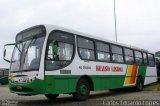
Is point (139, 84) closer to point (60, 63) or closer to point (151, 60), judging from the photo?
point (151, 60)

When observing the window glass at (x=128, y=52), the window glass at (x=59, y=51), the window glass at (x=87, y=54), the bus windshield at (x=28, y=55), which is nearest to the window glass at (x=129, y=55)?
the window glass at (x=128, y=52)

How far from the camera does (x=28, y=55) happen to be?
12547 millimetres

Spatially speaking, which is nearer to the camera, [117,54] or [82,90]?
[82,90]

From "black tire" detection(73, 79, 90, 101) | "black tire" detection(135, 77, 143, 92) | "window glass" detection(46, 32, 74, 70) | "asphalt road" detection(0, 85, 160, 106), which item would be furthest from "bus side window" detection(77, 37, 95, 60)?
"black tire" detection(135, 77, 143, 92)

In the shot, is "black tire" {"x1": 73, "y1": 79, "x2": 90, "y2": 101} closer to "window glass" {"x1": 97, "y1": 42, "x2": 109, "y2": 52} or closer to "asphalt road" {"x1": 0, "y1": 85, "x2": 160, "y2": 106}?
"asphalt road" {"x1": 0, "y1": 85, "x2": 160, "y2": 106}

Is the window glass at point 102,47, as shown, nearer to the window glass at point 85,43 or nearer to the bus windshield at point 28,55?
the window glass at point 85,43

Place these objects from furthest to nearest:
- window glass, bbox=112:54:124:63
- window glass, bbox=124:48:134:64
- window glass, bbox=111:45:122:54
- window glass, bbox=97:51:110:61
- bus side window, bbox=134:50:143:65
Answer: bus side window, bbox=134:50:143:65 < window glass, bbox=124:48:134:64 < window glass, bbox=111:45:122:54 < window glass, bbox=112:54:124:63 < window glass, bbox=97:51:110:61

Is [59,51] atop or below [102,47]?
below

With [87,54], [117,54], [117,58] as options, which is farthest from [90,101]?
[117,54]

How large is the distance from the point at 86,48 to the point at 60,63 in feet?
7.55

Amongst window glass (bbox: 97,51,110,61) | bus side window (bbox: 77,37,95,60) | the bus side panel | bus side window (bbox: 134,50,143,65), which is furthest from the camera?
bus side window (bbox: 134,50,143,65)

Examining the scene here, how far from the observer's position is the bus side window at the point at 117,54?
17.3 m

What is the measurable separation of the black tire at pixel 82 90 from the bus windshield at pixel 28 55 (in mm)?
2440

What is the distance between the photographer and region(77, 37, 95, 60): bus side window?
14.1m
